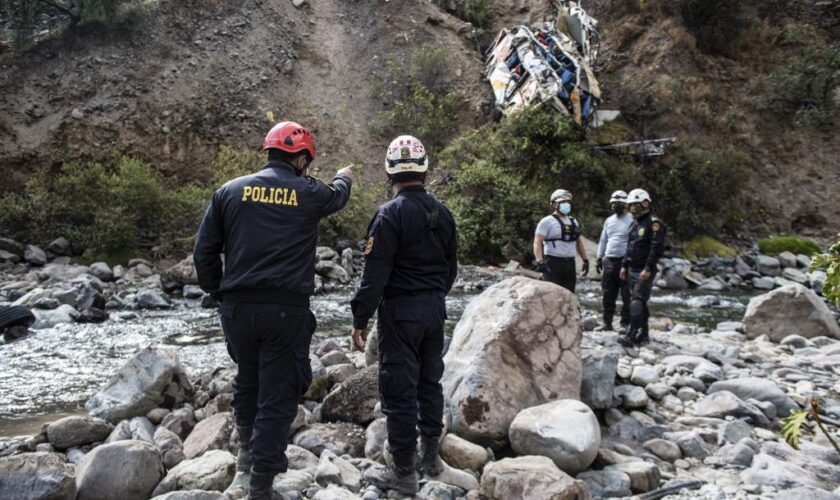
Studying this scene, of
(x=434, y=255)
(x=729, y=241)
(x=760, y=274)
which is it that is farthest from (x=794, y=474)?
(x=729, y=241)

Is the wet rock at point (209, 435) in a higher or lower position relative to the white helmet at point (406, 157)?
lower

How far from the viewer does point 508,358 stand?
4762mm

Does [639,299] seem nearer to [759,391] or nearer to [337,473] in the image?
[759,391]

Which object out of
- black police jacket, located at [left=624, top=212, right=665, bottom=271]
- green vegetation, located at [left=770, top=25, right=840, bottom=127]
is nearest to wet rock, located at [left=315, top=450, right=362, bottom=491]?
black police jacket, located at [left=624, top=212, right=665, bottom=271]

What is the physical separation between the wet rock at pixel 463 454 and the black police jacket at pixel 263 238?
1513mm

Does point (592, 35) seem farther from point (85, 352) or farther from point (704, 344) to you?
point (85, 352)

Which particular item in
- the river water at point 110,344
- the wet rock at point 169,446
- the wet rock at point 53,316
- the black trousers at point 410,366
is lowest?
the river water at point 110,344

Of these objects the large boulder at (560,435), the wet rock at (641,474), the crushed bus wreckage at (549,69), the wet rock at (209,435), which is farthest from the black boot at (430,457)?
the crushed bus wreckage at (549,69)

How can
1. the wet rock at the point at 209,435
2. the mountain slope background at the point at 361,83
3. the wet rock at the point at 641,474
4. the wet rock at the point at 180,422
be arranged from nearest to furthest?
the wet rock at the point at 641,474 < the wet rock at the point at 209,435 < the wet rock at the point at 180,422 < the mountain slope background at the point at 361,83

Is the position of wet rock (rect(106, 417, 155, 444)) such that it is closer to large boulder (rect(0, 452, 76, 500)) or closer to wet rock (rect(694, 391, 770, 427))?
large boulder (rect(0, 452, 76, 500))

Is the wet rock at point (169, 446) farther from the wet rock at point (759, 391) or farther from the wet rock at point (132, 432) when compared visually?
the wet rock at point (759, 391)

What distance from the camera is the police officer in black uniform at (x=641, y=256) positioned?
7672 mm

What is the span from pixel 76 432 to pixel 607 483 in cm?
388

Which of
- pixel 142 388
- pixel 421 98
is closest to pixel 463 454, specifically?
pixel 142 388
